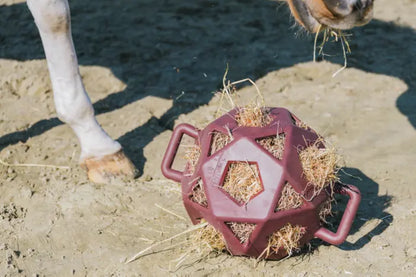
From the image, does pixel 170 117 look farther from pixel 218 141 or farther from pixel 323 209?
pixel 323 209

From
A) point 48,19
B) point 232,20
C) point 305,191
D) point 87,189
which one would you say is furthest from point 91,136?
point 232,20

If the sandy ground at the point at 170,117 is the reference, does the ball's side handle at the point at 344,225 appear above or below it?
above

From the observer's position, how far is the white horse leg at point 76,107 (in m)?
3.50

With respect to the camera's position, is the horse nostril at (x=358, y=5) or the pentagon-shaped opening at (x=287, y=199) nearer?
the horse nostril at (x=358, y=5)

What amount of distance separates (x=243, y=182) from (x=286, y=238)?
0.99 feet

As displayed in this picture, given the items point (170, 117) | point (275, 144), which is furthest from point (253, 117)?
point (170, 117)

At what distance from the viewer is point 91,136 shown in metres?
3.67

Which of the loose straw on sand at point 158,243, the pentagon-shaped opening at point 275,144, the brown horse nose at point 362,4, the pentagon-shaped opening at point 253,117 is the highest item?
the brown horse nose at point 362,4

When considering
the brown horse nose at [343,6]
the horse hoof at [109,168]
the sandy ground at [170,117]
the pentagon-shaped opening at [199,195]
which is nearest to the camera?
the brown horse nose at [343,6]

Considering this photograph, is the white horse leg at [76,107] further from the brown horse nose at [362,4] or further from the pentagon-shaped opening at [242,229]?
the brown horse nose at [362,4]

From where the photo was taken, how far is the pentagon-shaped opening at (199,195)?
8.90 ft

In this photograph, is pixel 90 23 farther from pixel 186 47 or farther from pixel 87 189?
pixel 87 189

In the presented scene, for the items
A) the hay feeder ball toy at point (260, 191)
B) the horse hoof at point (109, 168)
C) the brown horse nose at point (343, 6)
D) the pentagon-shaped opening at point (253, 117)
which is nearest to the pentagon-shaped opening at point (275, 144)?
the hay feeder ball toy at point (260, 191)

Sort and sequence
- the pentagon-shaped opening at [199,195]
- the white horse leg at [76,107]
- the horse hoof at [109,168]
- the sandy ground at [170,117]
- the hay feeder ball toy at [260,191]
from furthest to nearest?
the horse hoof at [109,168] → the white horse leg at [76,107] → the sandy ground at [170,117] → the pentagon-shaped opening at [199,195] → the hay feeder ball toy at [260,191]
